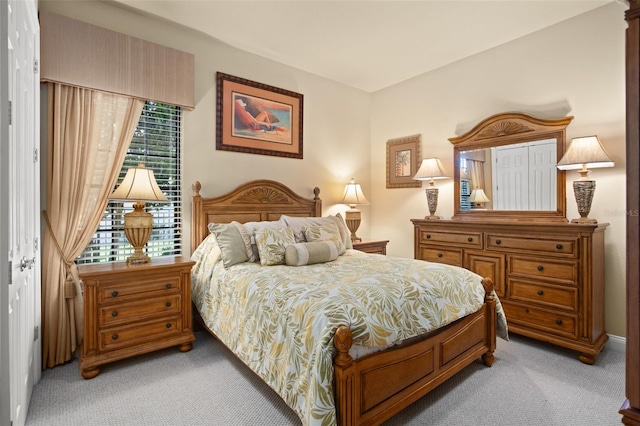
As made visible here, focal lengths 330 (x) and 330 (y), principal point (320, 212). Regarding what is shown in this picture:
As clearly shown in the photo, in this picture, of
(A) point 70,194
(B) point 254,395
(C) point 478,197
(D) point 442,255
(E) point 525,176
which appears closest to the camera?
(B) point 254,395

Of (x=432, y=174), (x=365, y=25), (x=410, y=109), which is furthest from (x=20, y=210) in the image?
(x=410, y=109)

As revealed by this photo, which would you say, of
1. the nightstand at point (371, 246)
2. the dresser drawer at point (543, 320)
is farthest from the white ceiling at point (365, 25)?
the dresser drawer at point (543, 320)

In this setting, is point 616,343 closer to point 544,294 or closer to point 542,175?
point 544,294

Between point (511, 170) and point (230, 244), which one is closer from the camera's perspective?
point (230, 244)

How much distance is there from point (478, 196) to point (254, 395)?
2.99 meters

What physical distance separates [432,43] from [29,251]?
3.79m

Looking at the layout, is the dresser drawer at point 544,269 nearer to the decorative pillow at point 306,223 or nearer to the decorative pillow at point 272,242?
the decorative pillow at point 306,223

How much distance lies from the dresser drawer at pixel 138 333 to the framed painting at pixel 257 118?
1756mm

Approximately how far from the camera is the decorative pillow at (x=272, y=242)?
8.63 feet

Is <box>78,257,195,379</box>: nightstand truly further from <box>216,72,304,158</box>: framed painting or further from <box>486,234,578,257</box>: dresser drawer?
<box>486,234,578,257</box>: dresser drawer

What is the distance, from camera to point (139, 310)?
8.14 ft

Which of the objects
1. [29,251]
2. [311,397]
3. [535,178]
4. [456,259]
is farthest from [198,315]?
[535,178]

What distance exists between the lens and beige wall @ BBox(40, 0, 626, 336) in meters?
2.80

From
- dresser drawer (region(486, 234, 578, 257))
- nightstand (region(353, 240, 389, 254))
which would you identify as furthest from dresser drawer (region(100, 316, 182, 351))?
dresser drawer (region(486, 234, 578, 257))
